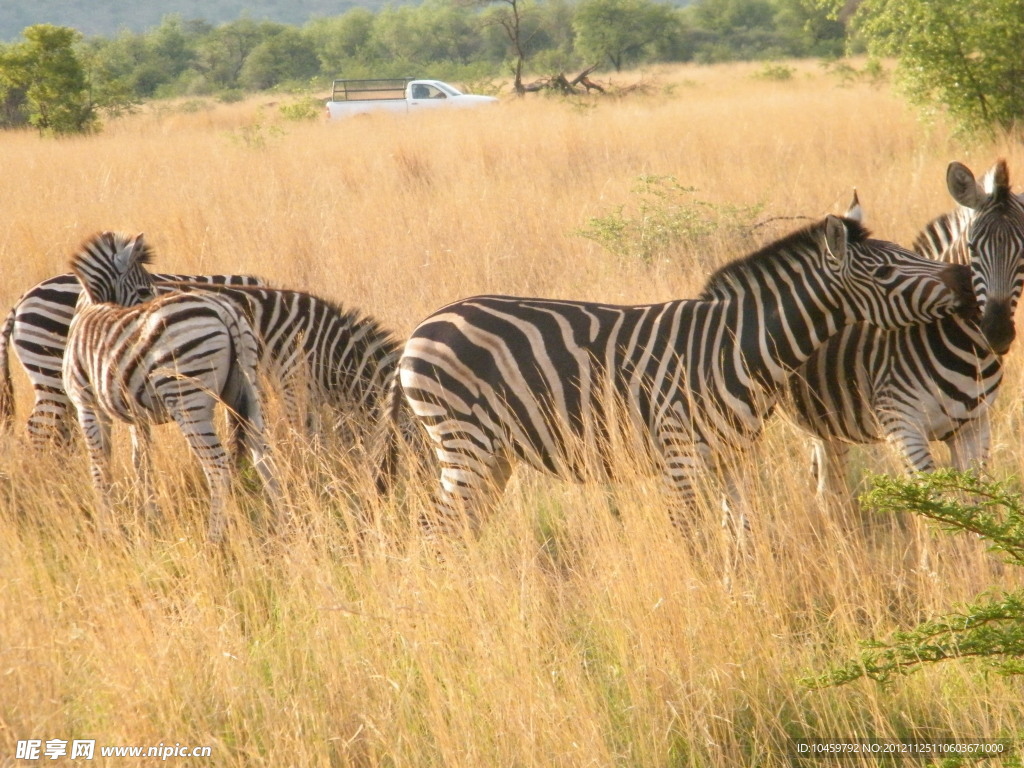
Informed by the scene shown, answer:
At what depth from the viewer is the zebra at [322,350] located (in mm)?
5488

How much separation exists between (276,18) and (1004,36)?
111558 millimetres

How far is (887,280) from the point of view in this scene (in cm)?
374

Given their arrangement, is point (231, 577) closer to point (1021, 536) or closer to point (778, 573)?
point (778, 573)

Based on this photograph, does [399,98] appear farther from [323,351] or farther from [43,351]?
[43,351]

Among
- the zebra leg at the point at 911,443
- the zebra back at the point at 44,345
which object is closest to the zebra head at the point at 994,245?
the zebra leg at the point at 911,443

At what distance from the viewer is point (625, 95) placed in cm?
2147

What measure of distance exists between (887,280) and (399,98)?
22.6 meters

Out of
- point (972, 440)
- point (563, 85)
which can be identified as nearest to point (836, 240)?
point (972, 440)

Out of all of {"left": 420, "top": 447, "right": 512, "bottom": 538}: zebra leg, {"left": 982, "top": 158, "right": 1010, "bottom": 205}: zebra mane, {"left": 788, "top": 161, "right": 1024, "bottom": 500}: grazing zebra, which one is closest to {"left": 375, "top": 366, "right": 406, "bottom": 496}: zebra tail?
{"left": 420, "top": 447, "right": 512, "bottom": 538}: zebra leg

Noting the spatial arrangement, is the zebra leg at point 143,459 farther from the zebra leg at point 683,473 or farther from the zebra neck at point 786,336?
the zebra neck at point 786,336

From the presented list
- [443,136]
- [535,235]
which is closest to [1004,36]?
[535,235]

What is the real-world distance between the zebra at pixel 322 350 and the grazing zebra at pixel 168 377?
67 centimetres

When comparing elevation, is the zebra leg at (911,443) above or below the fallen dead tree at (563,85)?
below

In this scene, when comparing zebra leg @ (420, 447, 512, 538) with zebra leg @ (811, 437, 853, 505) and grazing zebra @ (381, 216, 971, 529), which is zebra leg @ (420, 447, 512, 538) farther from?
zebra leg @ (811, 437, 853, 505)
